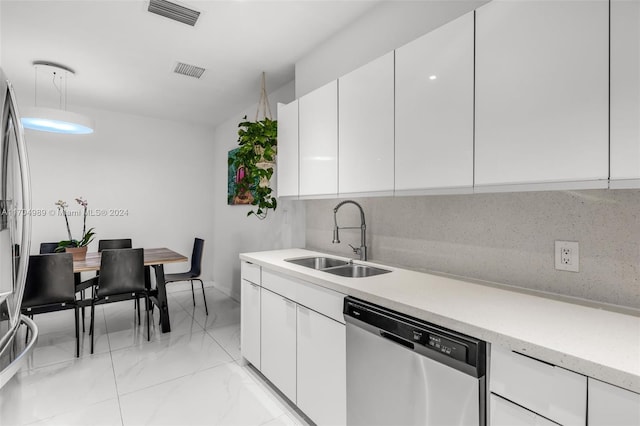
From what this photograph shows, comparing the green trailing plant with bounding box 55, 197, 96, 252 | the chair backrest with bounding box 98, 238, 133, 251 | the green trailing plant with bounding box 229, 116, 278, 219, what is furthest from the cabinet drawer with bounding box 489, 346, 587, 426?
the chair backrest with bounding box 98, 238, 133, 251

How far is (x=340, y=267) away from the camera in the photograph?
7.08ft

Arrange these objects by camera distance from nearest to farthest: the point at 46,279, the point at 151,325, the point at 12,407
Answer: the point at 12,407 < the point at 46,279 < the point at 151,325

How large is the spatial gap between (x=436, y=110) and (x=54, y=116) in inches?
118

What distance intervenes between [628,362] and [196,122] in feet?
17.3

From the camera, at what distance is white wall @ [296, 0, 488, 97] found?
1.83 metres

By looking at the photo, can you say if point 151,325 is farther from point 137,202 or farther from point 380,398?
point 380,398

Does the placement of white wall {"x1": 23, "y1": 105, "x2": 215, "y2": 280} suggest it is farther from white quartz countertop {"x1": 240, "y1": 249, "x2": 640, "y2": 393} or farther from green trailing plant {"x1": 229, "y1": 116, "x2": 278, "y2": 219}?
white quartz countertop {"x1": 240, "y1": 249, "x2": 640, "y2": 393}

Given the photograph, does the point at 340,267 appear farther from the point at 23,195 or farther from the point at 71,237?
the point at 71,237

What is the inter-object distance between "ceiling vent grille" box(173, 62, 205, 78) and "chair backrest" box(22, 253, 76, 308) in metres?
1.92

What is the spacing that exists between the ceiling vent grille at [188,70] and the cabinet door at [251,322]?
6.76 feet

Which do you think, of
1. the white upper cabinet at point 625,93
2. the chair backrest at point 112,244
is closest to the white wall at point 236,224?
the chair backrest at point 112,244

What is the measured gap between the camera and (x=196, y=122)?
16.4 feet

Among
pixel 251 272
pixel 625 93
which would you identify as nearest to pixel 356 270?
pixel 251 272

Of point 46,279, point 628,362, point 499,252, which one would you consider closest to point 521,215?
point 499,252
